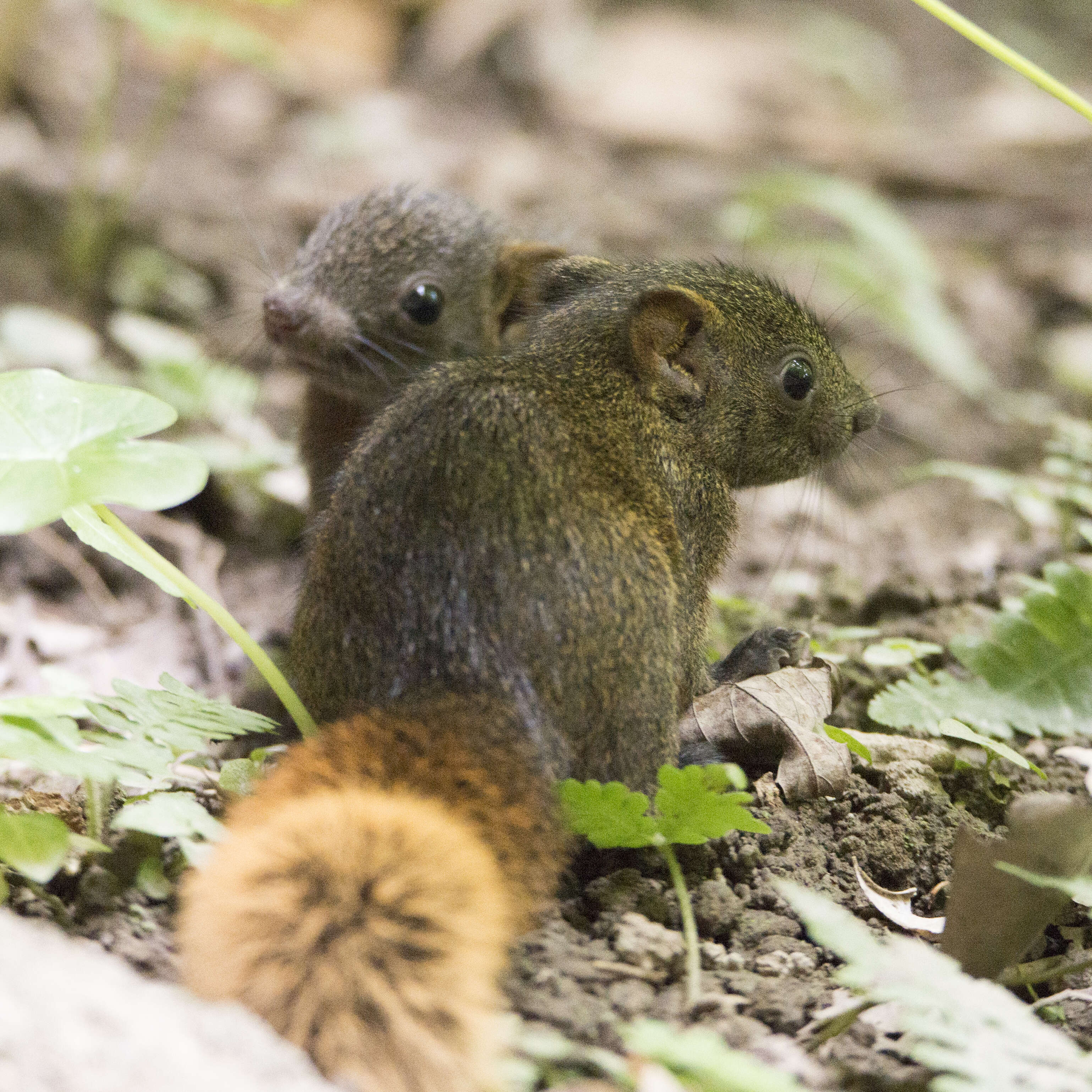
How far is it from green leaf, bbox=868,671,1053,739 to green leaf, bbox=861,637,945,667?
0.37m

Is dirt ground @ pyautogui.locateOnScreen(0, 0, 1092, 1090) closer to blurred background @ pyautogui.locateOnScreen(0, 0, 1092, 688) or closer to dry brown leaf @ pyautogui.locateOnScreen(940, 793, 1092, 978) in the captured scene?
blurred background @ pyautogui.locateOnScreen(0, 0, 1092, 688)

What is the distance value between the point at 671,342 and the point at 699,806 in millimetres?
1528

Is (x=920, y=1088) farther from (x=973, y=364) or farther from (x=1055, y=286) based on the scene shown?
(x=1055, y=286)

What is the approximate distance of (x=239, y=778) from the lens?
3.08 metres

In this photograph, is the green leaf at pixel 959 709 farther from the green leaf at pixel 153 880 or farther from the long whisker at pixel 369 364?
the long whisker at pixel 369 364

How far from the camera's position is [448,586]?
2908mm

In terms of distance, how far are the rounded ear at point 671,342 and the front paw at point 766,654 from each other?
77 centimetres

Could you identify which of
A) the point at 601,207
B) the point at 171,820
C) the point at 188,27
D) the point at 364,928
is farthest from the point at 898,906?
the point at 601,207

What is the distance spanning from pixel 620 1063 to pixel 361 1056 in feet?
1.50

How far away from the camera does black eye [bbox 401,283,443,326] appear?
5.14 meters

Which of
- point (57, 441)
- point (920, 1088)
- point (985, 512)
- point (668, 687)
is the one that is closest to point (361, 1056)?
point (920, 1088)

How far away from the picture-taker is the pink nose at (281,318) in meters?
4.82

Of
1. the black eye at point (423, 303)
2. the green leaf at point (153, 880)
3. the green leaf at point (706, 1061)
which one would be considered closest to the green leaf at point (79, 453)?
the green leaf at point (153, 880)


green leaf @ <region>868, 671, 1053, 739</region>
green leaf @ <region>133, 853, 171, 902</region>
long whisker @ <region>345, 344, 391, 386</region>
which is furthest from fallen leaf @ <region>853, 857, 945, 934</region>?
long whisker @ <region>345, 344, 391, 386</region>
